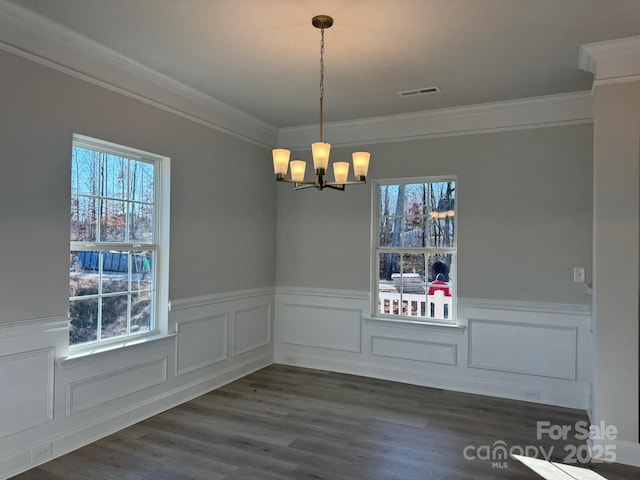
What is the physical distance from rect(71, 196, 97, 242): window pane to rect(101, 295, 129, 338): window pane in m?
0.51

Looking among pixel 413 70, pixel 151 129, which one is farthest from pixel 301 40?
pixel 151 129

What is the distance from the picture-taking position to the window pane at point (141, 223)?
368 centimetres

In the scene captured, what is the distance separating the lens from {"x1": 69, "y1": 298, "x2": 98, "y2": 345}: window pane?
3176 millimetres

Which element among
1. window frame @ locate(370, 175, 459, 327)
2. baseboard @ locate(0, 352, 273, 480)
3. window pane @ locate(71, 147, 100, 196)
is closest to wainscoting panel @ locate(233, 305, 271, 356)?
baseboard @ locate(0, 352, 273, 480)

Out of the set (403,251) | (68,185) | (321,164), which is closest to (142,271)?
(68,185)

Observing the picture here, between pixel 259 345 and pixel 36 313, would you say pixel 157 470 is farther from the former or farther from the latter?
pixel 259 345

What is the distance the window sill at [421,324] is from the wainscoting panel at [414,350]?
0.16 metres

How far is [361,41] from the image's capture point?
3.03m

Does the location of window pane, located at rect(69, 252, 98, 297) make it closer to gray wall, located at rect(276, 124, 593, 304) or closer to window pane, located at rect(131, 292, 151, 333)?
window pane, located at rect(131, 292, 151, 333)

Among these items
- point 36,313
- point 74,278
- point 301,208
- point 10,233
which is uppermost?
point 301,208

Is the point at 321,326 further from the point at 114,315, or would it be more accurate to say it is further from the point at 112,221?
the point at 112,221

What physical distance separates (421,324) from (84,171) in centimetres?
345

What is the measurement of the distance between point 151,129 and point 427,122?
2748mm

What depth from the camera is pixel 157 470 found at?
2.83 m
